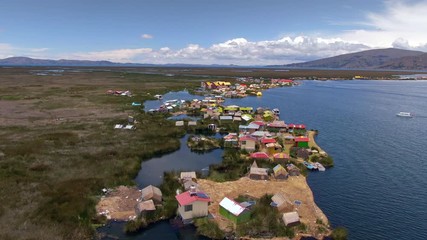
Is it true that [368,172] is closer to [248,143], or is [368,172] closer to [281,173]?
[281,173]

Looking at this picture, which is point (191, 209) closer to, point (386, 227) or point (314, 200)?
point (314, 200)

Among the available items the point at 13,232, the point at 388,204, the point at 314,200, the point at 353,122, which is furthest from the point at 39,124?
the point at 353,122

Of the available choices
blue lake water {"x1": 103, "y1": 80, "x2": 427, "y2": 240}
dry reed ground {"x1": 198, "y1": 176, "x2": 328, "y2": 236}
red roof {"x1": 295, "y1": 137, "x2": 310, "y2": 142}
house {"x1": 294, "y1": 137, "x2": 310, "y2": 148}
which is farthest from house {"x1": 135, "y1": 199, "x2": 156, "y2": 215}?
red roof {"x1": 295, "y1": 137, "x2": 310, "y2": 142}

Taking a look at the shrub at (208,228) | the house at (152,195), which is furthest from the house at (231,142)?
the shrub at (208,228)

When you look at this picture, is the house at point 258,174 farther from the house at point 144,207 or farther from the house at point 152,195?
the house at point 144,207

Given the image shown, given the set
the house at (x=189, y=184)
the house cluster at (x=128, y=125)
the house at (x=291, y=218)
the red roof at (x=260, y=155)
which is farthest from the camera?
the house cluster at (x=128, y=125)
